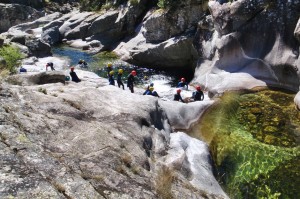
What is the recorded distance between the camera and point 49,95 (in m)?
18.1

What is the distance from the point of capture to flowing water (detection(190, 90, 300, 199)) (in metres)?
17.7

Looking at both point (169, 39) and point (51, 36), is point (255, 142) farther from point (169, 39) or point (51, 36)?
point (51, 36)

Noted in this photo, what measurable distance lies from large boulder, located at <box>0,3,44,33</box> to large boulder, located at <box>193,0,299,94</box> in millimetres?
57915

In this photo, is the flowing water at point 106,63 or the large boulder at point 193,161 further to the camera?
the flowing water at point 106,63

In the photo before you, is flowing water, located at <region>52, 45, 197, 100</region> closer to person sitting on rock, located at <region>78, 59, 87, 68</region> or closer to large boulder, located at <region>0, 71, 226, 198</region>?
person sitting on rock, located at <region>78, 59, 87, 68</region>

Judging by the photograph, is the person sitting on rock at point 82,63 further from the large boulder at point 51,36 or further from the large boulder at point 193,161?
the large boulder at point 193,161

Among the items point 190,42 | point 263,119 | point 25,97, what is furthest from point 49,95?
point 190,42

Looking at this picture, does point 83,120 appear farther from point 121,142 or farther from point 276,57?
point 276,57

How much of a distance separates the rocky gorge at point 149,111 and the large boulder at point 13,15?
1294 inches

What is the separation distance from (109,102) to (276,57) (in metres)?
19.7

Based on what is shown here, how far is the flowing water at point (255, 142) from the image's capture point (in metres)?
17.7

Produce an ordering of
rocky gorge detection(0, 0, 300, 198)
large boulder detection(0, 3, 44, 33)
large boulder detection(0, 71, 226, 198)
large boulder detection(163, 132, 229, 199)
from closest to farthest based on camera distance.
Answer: large boulder detection(0, 71, 226, 198)
rocky gorge detection(0, 0, 300, 198)
large boulder detection(163, 132, 229, 199)
large boulder detection(0, 3, 44, 33)

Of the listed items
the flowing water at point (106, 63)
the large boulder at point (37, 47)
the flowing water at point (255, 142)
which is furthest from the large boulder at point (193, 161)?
the large boulder at point (37, 47)

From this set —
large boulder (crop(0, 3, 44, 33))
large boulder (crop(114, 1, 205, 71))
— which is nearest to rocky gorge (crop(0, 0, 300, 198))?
large boulder (crop(114, 1, 205, 71))
